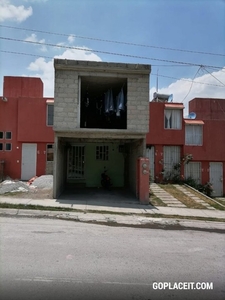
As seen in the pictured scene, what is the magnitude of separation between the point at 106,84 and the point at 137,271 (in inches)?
435

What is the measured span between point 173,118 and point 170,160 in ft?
10.8

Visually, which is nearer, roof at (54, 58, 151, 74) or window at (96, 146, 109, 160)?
roof at (54, 58, 151, 74)

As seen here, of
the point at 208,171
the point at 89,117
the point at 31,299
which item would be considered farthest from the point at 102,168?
the point at 31,299

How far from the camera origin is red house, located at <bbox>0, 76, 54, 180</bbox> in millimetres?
18719

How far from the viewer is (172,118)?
66.4 feet

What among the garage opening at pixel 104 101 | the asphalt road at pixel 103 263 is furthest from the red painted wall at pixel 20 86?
the asphalt road at pixel 103 263

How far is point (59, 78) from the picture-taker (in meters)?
12.1

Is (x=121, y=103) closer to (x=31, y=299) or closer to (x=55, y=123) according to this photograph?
(x=55, y=123)

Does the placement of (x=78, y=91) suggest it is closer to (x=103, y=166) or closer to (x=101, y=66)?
(x=101, y=66)

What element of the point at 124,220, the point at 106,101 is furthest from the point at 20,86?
the point at 124,220

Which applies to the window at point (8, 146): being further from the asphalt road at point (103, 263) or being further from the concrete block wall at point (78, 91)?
the asphalt road at point (103, 263)

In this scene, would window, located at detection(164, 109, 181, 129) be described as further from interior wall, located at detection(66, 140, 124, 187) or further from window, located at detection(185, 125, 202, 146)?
interior wall, located at detection(66, 140, 124, 187)

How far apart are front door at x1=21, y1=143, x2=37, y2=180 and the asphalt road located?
38.9 ft

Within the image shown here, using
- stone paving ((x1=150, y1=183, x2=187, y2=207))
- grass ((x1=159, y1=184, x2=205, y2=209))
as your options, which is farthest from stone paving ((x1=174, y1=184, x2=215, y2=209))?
stone paving ((x1=150, y1=183, x2=187, y2=207))
